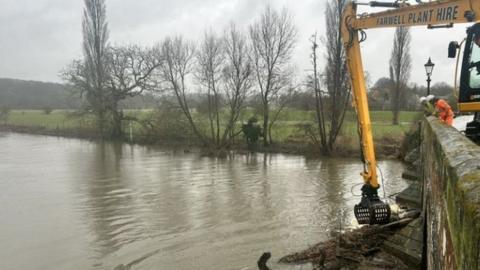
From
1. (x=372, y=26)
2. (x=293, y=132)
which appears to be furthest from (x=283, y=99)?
(x=372, y=26)

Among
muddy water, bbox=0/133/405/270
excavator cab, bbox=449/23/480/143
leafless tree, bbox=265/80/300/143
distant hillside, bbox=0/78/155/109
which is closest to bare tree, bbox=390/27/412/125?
leafless tree, bbox=265/80/300/143

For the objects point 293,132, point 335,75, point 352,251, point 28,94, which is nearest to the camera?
point 352,251

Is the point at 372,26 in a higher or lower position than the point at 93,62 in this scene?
lower

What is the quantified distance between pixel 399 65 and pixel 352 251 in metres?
40.0

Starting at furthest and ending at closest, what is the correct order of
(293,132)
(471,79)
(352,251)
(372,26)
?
(293,132) → (372,26) → (352,251) → (471,79)

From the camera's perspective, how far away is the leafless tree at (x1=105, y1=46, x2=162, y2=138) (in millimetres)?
40875

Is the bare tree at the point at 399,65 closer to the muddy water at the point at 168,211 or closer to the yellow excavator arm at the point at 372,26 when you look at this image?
the muddy water at the point at 168,211

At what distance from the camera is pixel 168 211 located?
46.7ft

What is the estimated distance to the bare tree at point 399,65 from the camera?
44594 mm

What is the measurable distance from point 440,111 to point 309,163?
1514cm

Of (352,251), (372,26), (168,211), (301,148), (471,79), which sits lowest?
(168,211)

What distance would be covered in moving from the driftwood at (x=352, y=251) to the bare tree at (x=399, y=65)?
3705 centimetres

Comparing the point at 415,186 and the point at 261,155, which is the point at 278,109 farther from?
the point at 415,186

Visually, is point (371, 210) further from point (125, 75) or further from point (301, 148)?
point (125, 75)
